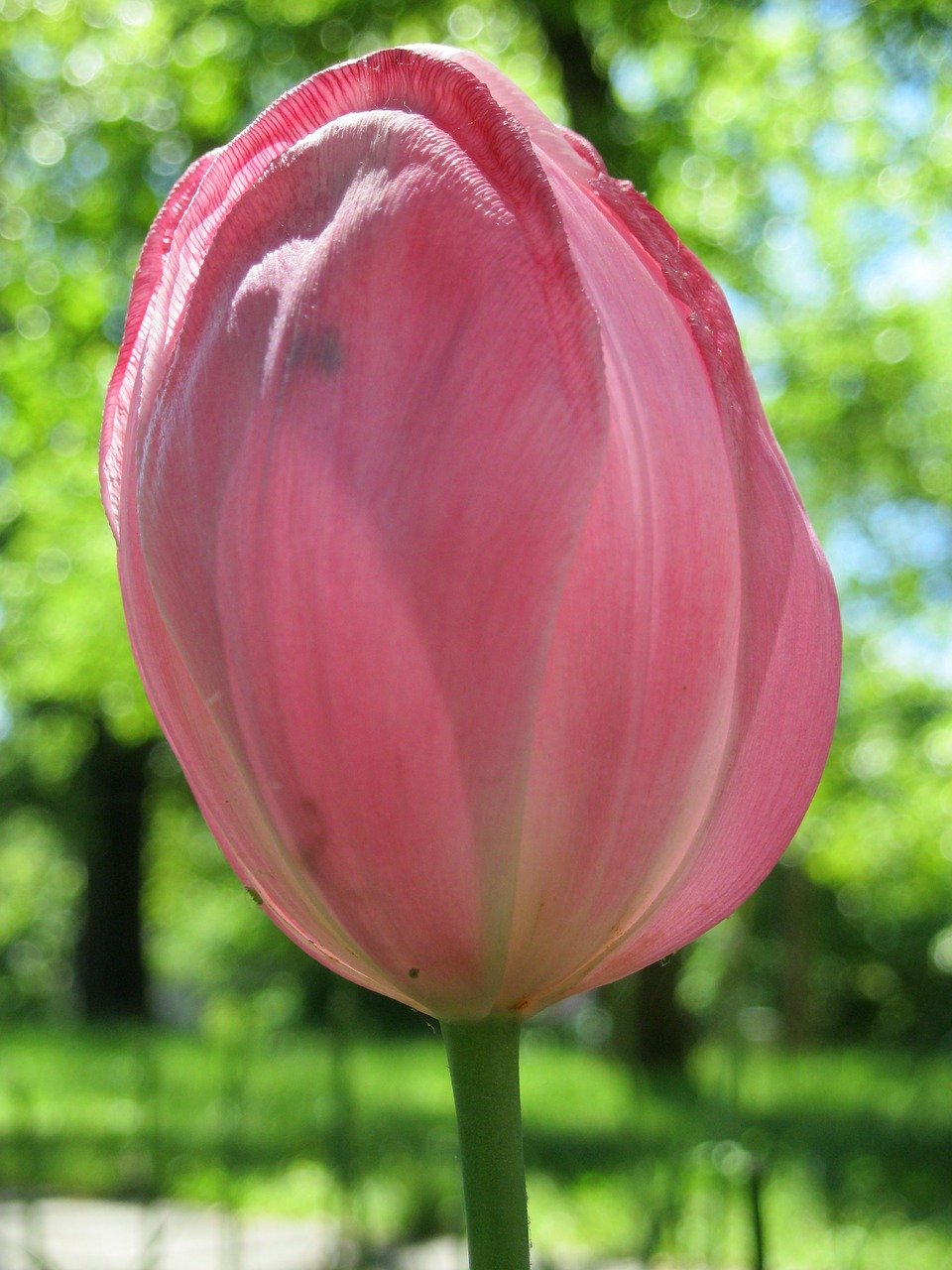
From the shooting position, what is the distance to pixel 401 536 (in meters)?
0.30

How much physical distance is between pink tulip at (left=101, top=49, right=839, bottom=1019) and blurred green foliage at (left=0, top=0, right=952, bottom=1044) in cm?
327

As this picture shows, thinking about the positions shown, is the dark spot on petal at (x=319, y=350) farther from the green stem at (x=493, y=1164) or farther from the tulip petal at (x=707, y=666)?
the green stem at (x=493, y=1164)

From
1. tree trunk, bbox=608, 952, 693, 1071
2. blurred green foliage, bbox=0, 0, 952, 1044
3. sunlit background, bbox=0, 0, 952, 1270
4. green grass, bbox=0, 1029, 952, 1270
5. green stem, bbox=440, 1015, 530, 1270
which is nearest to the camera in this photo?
green stem, bbox=440, 1015, 530, 1270

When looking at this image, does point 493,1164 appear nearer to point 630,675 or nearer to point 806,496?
point 630,675

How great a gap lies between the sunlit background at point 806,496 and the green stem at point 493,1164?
0.26m

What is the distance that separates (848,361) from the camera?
22.3 ft

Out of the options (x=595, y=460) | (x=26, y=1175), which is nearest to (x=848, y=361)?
(x=26, y=1175)

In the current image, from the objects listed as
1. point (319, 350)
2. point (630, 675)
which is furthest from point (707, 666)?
point (319, 350)

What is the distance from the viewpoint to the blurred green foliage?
4.53 m

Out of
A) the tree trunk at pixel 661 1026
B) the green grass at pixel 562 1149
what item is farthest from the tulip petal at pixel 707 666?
the tree trunk at pixel 661 1026

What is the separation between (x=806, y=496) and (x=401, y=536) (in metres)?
7.67

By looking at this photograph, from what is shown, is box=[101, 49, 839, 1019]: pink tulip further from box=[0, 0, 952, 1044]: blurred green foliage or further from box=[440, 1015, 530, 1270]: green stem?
box=[0, 0, 952, 1044]: blurred green foliage

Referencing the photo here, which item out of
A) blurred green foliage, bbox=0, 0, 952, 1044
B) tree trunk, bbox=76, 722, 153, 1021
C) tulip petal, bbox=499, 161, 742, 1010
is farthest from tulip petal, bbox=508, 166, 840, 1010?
tree trunk, bbox=76, 722, 153, 1021

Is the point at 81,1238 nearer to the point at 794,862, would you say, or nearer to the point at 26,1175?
the point at 26,1175
